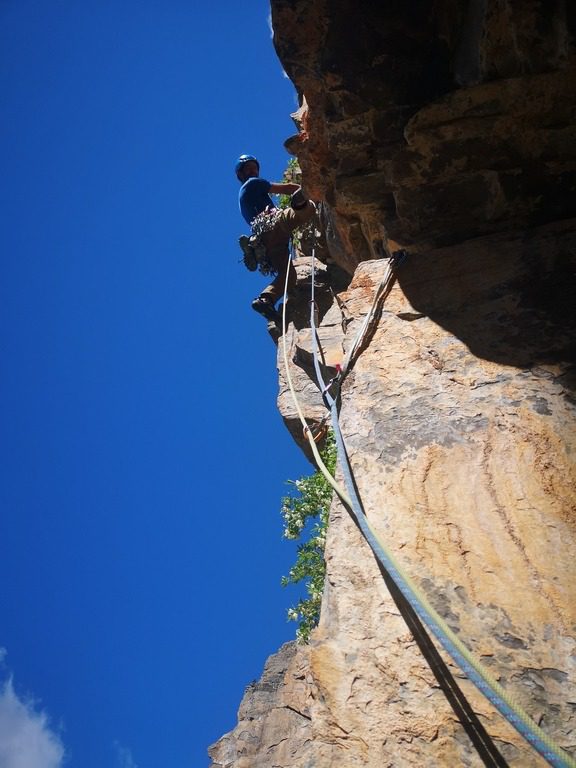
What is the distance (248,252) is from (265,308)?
0.90 meters

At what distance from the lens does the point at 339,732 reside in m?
1.58

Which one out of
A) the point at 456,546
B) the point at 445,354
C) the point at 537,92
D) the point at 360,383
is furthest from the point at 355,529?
the point at 537,92

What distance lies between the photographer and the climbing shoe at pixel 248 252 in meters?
7.68

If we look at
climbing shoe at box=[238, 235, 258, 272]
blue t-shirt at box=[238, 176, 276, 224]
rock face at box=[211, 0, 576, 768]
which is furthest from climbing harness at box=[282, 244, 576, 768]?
blue t-shirt at box=[238, 176, 276, 224]

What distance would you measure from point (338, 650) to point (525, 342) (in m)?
1.61

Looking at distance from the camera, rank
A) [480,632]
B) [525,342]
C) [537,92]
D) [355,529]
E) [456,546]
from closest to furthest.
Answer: [480,632] → [456,546] → [355,529] → [525,342] → [537,92]

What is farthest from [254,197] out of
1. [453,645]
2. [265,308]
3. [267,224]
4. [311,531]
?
[453,645]

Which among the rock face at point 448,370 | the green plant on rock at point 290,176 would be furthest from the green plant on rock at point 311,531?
the green plant on rock at point 290,176

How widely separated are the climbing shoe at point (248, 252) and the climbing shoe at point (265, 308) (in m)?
0.51

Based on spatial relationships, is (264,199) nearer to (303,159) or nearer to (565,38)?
(303,159)

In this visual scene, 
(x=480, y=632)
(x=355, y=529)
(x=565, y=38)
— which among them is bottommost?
(x=480, y=632)

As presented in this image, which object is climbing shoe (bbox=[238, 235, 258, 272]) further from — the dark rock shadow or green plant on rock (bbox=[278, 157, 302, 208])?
the dark rock shadow

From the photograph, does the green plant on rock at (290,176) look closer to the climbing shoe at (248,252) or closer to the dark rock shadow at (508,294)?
the climbing shoe at (248,252)

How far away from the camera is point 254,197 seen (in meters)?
7.86
